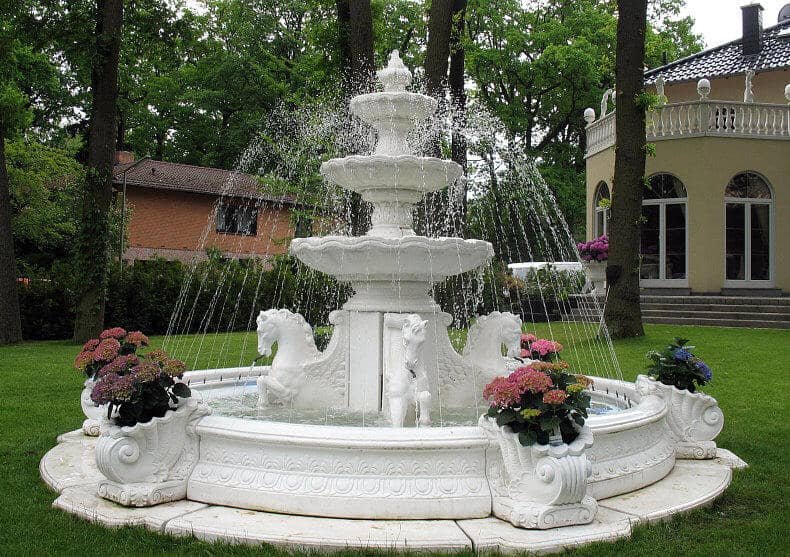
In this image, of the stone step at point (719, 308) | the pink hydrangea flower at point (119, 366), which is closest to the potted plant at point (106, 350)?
the pink hydrangea flower at point (119, 366)

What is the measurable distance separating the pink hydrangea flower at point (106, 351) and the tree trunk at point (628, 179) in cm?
1133

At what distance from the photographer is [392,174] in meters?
7.18

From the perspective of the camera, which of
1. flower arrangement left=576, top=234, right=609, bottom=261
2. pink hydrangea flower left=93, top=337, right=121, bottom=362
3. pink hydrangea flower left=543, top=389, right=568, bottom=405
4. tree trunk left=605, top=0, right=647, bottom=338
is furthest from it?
flower arrangement left=576, top=234, right=609, bottom=261

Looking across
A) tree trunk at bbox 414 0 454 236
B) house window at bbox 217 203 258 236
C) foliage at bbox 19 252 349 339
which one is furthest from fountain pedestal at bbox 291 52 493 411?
house window at bbox 217 203 258 236

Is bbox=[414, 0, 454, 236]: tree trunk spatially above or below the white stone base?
above

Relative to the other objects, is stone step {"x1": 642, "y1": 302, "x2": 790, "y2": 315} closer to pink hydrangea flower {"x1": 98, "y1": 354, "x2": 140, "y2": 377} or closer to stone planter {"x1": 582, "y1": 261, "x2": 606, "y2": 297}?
stone planter {"x1": 582, "y1": 261, "x2": 606, "y2": 297}

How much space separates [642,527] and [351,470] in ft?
6.29

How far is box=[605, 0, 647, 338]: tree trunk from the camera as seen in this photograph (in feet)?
50.2

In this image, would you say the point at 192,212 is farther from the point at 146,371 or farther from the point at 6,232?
the point at 146,371

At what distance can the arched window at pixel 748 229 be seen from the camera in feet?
73.3

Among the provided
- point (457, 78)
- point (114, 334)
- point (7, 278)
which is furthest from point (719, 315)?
point (7, 278)

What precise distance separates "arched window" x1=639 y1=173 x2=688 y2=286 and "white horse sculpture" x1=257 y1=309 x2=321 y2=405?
58.5ft

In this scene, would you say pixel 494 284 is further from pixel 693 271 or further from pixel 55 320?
pixel 55 320

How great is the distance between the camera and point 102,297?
17500 mm
